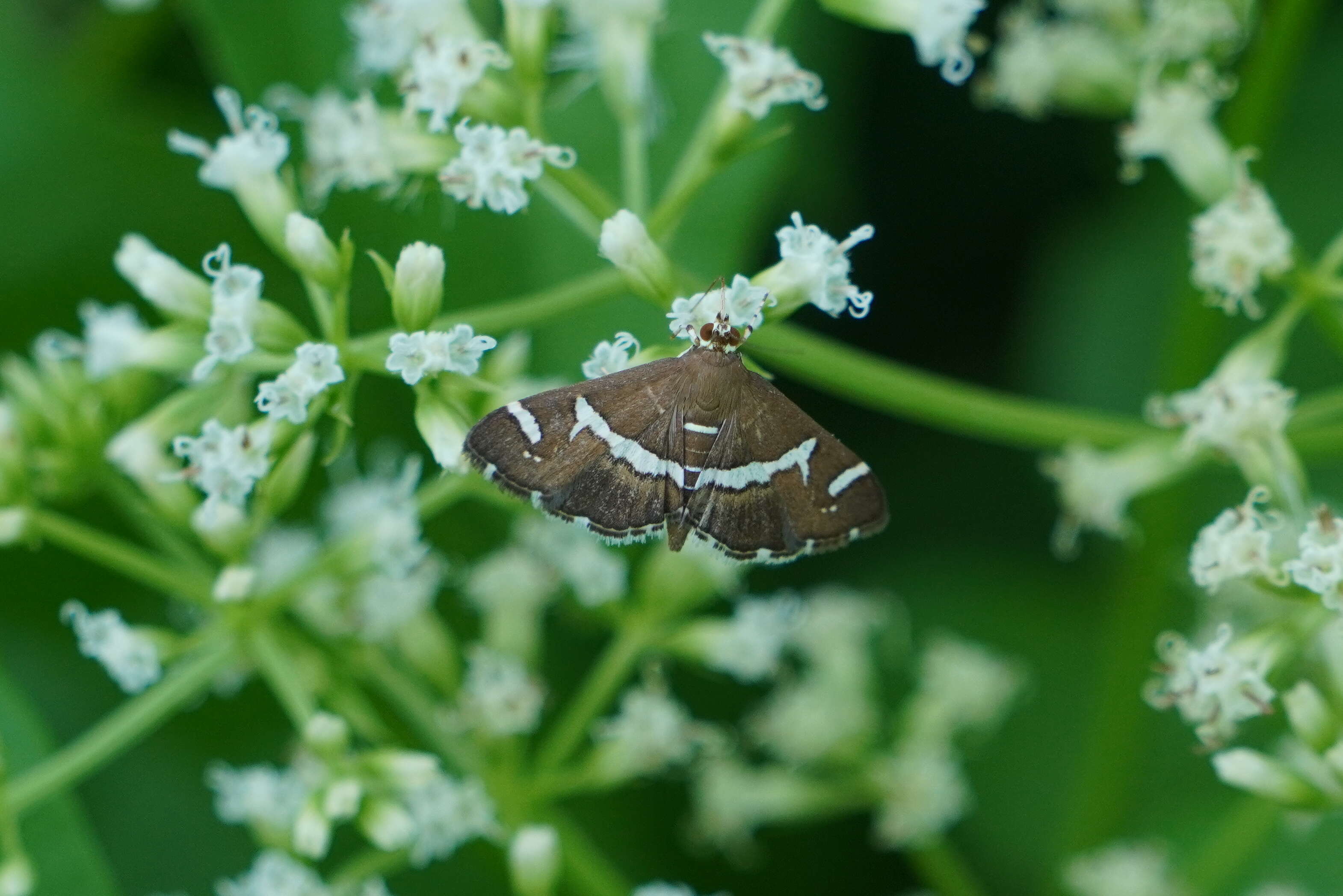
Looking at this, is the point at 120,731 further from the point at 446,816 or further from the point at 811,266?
the point at 811,266

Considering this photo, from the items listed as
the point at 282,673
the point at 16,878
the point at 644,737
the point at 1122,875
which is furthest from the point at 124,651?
the point at 1122,875

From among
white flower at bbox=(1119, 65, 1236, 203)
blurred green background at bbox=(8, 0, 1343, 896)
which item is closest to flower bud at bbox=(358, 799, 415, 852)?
blurred green background at bbox=(8, 0, 1343, 896)

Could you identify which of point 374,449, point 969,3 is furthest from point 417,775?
point 969,3

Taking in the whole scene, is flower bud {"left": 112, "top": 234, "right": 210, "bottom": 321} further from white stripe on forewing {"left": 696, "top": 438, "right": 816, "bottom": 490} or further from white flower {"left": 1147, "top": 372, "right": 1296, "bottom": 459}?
white flower {"left": 1147, "top": 372, "right": 1296, "bottom": 459}

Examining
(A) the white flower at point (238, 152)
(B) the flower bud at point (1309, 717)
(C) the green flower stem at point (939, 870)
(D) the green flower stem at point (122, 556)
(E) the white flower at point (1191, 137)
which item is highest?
(E) the white flower at point (1191, 137)

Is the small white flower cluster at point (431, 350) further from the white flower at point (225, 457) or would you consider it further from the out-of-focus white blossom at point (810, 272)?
the out-of-focus white blossom at point (810, 272)

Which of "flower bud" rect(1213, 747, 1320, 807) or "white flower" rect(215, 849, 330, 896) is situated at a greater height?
"flower bud" rect(1213, 747, 1320, 807)

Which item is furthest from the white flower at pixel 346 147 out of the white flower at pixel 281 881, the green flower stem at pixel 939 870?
the green flower stem at pixel 939 870

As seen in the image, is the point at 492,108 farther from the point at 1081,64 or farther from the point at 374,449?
the point at 1081,64

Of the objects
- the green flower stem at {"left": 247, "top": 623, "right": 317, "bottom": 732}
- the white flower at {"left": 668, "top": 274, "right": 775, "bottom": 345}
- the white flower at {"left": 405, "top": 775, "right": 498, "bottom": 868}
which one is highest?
the white flower at {"left": 668, "top": 274, "right": 775, "bottom": 345}
